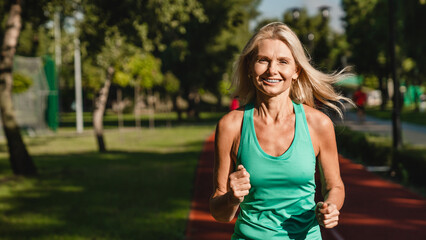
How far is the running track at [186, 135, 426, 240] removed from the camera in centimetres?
658

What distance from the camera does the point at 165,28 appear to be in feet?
42.8

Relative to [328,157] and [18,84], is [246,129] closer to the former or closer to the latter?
[328,157]

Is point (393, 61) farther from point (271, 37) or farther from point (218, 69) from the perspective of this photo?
point (218, 69)

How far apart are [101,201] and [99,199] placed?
0.58 feet

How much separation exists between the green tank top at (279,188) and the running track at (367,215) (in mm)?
4204

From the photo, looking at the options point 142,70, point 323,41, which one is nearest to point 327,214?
point 142,70

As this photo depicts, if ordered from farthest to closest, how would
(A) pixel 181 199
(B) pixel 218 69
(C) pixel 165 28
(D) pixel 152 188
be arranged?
(B) pixel 218 69 → (C) pixel 165 28 → (D) pixel 152 188 → (A) pixel 181 199

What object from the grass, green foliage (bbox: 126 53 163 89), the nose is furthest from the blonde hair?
the grass

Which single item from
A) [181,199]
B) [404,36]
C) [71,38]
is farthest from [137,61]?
[181,199]

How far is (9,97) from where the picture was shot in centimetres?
1175

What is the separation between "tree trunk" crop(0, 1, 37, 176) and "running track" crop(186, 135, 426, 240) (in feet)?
13.4

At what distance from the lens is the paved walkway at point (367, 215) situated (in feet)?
21.6

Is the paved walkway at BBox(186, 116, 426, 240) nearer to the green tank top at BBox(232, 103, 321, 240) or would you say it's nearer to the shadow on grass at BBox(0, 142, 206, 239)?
the shadow on grass at BBox(0, 142, 206, 239)

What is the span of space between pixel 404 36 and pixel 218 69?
2684cm
